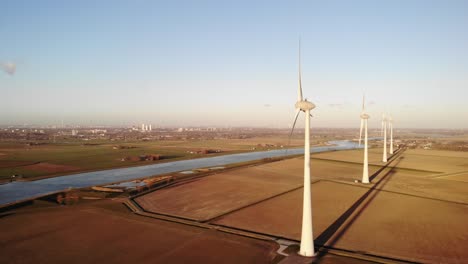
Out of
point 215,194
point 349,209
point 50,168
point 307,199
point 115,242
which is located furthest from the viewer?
point 50,168

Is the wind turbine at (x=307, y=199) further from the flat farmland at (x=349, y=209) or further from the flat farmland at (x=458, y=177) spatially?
the flat farmland at (x=458, y=177)

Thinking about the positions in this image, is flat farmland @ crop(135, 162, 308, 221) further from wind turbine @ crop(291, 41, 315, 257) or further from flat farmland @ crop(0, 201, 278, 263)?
wind turbine @ crop(291, 41, 315, 257)

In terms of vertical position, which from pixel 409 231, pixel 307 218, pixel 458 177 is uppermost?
pixel 307 218

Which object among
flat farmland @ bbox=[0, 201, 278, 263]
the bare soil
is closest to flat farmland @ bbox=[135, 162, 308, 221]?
flat farmland @ bbox=[0, 201, 278, 263]

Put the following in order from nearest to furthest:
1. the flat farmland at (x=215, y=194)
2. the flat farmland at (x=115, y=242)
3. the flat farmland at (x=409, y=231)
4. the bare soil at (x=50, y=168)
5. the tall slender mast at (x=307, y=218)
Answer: the tall slender mast at (x=307, y=218) < the flat farmland at (x=115, y=242) < the flat farmland at (x=409, y=231) < the flat farmland at (x=215, y=194) < the bare soil at (x=50, y=168)

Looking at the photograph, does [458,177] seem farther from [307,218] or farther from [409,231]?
[307,218]

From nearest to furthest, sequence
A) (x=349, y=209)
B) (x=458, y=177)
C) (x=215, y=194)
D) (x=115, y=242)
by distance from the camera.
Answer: (x=115, y=242) < (x=349, y=209) < (x=215, y=194) < (x=458, y=177)

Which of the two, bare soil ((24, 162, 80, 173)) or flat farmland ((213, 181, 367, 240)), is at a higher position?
flat farmland ((213, 181, 367, 240))

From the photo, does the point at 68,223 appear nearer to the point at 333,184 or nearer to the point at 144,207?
the point at 144,207

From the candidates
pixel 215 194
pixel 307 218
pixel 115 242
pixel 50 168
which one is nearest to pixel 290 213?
pixel 307 218

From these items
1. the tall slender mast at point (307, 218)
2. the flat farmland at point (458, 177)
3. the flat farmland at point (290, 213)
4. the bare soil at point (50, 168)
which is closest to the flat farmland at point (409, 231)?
the flat farmland at point (290, 213)

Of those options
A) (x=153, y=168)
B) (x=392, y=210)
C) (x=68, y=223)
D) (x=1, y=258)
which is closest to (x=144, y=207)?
(x=68, y=223)
